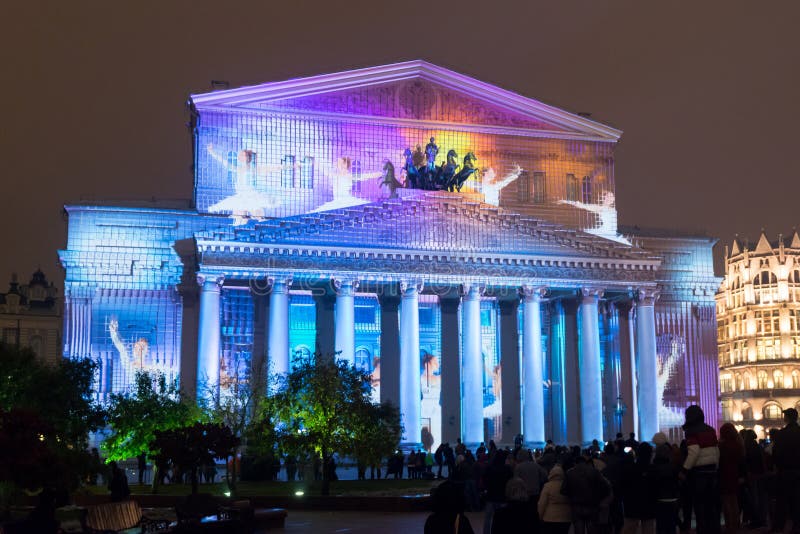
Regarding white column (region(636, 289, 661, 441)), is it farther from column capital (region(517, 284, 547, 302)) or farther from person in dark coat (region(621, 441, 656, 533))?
person in dark coat (region(621, 441, 656, 533))

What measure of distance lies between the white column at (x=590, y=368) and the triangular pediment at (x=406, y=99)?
12.7m

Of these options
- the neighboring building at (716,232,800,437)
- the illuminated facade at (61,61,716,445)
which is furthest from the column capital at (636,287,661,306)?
the neighboring building at (716,232,800,437)

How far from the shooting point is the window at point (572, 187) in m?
66.8

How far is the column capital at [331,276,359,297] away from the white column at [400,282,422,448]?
2.46 m

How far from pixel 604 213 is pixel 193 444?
139 ft

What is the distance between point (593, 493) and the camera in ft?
56.7

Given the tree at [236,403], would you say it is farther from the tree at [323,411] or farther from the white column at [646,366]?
the white column at [646,366]

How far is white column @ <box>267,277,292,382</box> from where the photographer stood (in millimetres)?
53188

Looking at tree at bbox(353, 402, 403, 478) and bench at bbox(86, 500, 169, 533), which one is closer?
bench at bbox(86, 500, 169, 533)

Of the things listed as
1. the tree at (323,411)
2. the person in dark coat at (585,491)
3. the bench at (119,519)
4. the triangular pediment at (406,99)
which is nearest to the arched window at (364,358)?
the triangular pediment at (406,99)

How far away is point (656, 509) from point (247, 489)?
23.5 m

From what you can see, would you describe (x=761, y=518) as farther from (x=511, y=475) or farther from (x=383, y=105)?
(x=383, y=105)

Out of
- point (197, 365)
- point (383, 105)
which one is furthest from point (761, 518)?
point (383, 105)

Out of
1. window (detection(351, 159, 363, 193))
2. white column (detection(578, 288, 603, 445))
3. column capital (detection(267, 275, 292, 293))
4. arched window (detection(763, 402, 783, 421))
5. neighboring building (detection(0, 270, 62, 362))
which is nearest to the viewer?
column capital (detection(267, 275, 292, 293))
